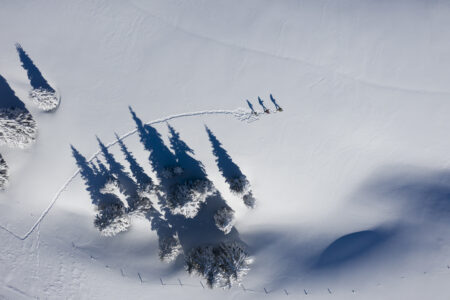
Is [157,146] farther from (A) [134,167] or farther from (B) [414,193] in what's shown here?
(B) [414,193]

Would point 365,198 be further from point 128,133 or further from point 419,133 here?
point 128,133

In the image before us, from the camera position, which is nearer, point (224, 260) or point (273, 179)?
A: point (224, 260)

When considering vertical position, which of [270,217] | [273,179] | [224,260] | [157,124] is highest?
[157,124]

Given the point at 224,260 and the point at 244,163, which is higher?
the point at 244,163

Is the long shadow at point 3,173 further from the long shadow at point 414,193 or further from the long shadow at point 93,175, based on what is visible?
the long shadow at point 414,193

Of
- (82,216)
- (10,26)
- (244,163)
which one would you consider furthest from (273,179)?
(10,26)

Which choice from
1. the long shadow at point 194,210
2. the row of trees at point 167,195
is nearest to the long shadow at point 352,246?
the row of trees at point 167,195
